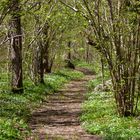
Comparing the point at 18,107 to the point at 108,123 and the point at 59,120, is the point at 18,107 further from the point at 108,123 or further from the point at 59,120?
the point at 108,123

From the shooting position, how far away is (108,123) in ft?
47.0

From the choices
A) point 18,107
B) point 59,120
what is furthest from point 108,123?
point 18,107

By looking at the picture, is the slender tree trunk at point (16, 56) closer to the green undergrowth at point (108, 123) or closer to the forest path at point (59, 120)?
the forest path at point (59, 120)

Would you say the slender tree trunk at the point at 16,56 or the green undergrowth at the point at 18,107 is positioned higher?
the slender tree trunk at the point at 16,56

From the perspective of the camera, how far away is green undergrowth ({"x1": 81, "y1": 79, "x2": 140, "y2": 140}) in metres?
12.7

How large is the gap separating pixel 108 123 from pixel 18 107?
195 inches

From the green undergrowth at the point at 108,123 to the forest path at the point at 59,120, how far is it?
13.1 inches

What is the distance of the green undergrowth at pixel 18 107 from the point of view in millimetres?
12977

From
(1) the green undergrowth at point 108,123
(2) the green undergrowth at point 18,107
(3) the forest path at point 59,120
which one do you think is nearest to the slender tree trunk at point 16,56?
(2) the green undergrowth at point 18,107

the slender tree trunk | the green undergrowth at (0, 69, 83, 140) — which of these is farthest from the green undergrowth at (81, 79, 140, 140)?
the slender tree trunk

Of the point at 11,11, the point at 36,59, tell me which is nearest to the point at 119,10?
the point at 11,11

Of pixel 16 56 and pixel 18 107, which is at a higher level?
pixel 16 56

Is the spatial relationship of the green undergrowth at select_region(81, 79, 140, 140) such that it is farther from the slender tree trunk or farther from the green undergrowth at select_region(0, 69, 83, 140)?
the slender tree trunk

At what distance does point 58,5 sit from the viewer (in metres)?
23.2
